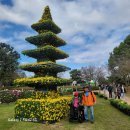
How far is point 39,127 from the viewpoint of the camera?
13.7 meters

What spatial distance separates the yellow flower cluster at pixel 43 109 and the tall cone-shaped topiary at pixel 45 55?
1278 millimetres

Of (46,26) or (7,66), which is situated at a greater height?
(7,66)

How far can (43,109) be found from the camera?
48.4 feet

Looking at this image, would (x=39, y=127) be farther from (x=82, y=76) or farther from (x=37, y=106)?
(x=82, y=76)

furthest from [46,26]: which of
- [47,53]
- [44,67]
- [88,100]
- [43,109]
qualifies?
[88,100]

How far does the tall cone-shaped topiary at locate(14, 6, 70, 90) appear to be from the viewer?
1647 centimetres

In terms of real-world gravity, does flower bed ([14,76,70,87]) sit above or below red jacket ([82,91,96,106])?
above

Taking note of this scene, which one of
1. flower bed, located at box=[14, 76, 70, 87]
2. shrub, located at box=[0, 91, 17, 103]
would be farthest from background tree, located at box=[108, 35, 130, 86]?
flower bed, located at box=[14, 76, 70, 87]

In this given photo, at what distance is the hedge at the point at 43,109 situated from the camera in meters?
14.7

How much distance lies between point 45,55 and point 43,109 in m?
4.38

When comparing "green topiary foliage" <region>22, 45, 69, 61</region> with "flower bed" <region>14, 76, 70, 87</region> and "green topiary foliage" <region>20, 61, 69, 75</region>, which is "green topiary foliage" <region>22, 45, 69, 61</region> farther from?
"flower bed" <region>14, 76, 70, 87</region>

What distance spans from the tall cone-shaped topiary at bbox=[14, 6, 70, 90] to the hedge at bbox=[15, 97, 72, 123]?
4.23ft

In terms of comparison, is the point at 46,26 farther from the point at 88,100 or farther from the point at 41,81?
the point at 88,100

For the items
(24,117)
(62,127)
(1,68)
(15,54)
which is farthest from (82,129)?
(15,54)
